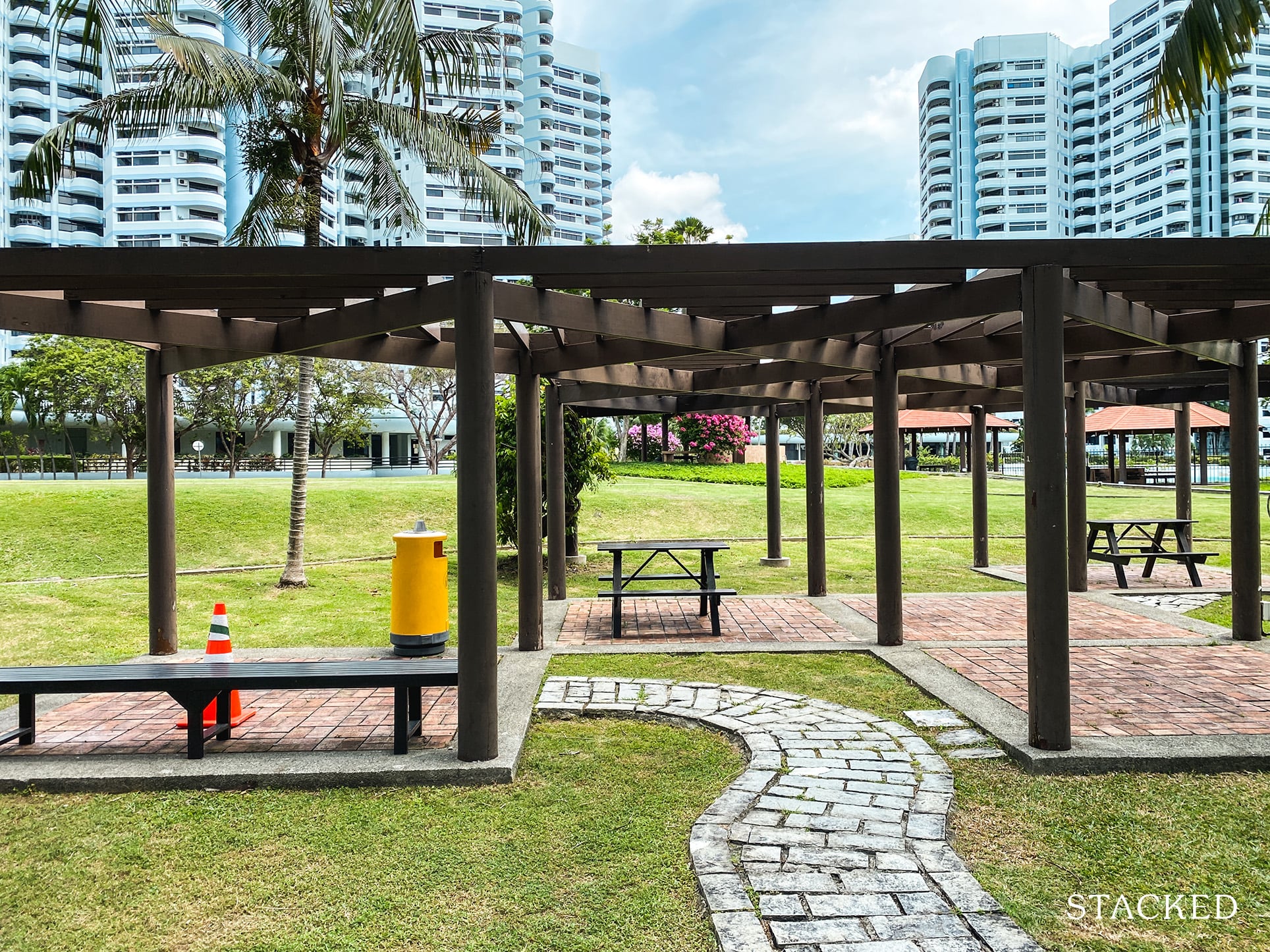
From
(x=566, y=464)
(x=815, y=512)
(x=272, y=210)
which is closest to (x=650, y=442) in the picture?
(x=566, y=464)

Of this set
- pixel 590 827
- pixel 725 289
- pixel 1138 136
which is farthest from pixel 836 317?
pixel 1138 136

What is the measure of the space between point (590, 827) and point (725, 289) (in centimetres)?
321

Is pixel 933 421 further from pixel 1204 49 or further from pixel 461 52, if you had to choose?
pixel 1204 49

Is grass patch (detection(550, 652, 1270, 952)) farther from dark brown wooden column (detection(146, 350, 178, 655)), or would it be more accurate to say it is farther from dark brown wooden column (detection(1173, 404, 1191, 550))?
dark brown wooden column (detection(1173, 404, 1191, 550))

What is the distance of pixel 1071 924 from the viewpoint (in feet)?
10.00

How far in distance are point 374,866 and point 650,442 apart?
124 ft

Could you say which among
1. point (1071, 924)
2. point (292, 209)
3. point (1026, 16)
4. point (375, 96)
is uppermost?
point (1026, 16)

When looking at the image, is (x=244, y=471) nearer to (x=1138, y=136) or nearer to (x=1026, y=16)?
(x=1138, y=136)

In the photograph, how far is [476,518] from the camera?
4719 mm

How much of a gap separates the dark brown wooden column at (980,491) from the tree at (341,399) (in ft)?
113

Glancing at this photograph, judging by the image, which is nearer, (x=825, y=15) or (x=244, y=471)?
(x=825, y=15)

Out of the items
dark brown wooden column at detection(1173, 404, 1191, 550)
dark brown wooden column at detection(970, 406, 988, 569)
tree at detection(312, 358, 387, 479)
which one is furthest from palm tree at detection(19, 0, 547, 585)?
tree at detection(312, 358, 387, 479)

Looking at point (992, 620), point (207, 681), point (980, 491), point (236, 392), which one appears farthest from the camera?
point (236, 392)

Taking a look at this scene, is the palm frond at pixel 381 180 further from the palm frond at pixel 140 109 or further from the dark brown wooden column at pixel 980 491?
the dark brown wooden column at pixel 980 491
